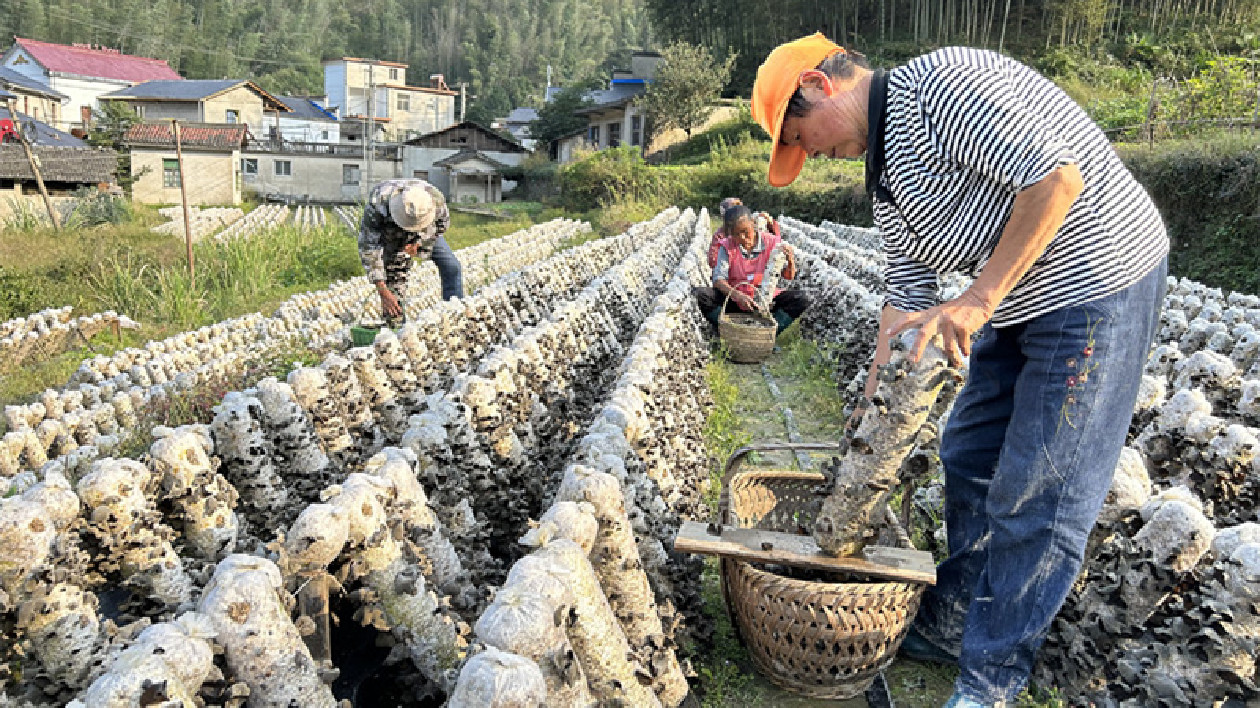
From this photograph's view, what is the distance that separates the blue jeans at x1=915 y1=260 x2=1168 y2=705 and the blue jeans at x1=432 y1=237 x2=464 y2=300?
4.60 m

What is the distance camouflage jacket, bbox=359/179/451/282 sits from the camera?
5656 mm

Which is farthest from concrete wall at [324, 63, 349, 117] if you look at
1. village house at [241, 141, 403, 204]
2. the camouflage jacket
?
the camouflage jacket

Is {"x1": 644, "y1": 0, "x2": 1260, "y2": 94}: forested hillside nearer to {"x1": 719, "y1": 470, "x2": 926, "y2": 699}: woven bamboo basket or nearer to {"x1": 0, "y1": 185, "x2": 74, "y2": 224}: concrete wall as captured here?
{"x1": 0, "y1": 185, "x2": 74, "y2": 224}: concrete wall

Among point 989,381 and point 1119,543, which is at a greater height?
point 989,381

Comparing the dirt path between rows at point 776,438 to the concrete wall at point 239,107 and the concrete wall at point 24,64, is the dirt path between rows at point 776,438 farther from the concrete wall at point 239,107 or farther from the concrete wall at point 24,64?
the concrete wall at point 24,64

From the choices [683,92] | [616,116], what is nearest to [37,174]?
[683,92]

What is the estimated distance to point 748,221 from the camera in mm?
6641

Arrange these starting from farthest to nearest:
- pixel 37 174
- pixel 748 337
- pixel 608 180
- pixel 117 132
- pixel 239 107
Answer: pixel 239 107, pixel 117 132, pixel 608 180, pixel 37 174, pixel 748 337

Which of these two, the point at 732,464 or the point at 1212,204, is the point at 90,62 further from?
the point at 732,464

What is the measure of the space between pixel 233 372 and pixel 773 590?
4.65 m

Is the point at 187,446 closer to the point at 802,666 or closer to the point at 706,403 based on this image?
the point at 802,666

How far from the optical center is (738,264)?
22.3 feet

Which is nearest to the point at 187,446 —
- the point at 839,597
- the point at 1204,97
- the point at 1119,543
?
the point at 839,597

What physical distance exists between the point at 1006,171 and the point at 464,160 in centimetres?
3896
